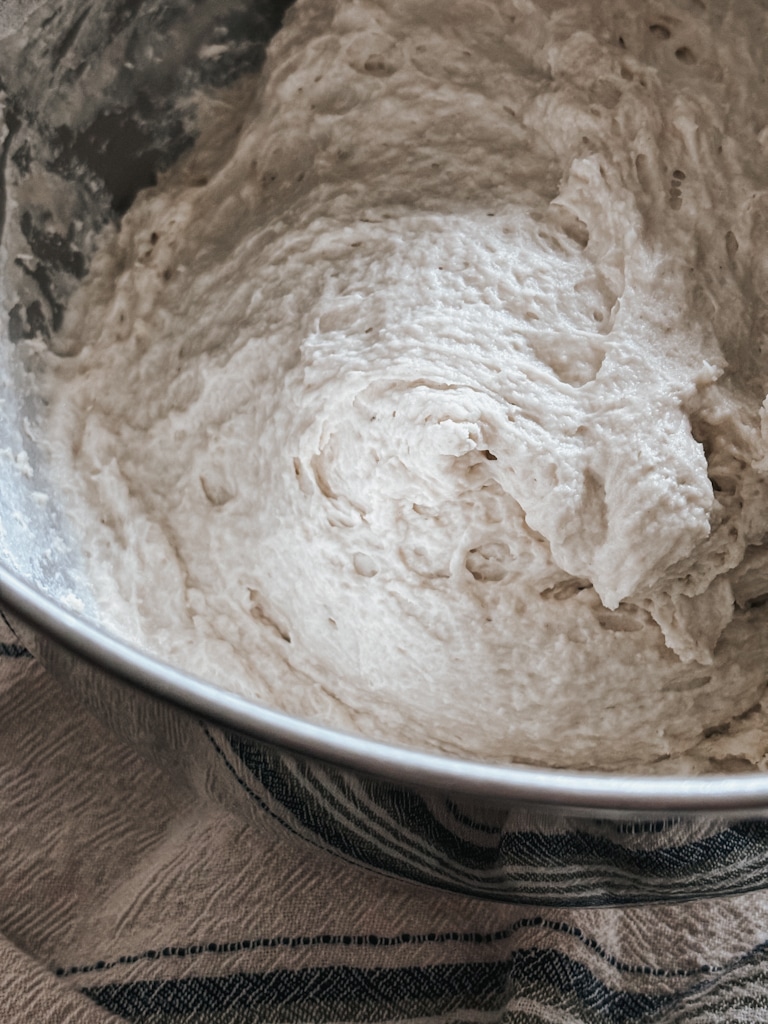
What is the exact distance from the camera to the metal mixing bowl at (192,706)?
79 centimetres

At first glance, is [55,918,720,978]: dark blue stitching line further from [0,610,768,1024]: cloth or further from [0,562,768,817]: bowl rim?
[0,562,768,817]: bowl rim

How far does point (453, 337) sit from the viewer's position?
139 cm

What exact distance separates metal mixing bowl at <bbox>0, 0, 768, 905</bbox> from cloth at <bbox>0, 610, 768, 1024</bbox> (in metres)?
0.18

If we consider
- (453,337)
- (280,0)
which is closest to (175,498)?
(453,337)

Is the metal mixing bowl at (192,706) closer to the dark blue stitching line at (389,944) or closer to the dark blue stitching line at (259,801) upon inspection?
the dark blue stitching line at (259,801)

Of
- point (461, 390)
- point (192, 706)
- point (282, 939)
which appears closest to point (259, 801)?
point (192, 706)

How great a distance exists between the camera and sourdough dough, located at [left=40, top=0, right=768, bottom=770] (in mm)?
1299

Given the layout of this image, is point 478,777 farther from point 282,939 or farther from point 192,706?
point 282,939

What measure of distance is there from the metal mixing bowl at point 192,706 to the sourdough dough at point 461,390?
0.08 metres

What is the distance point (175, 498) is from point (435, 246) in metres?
0.55

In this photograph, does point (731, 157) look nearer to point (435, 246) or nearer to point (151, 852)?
point (435, 246)

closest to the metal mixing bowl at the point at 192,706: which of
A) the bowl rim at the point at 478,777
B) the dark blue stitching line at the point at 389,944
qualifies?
the bowl rim at the point at 478,777

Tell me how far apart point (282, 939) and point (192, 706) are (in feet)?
1.81

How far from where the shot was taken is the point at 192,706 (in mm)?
816
